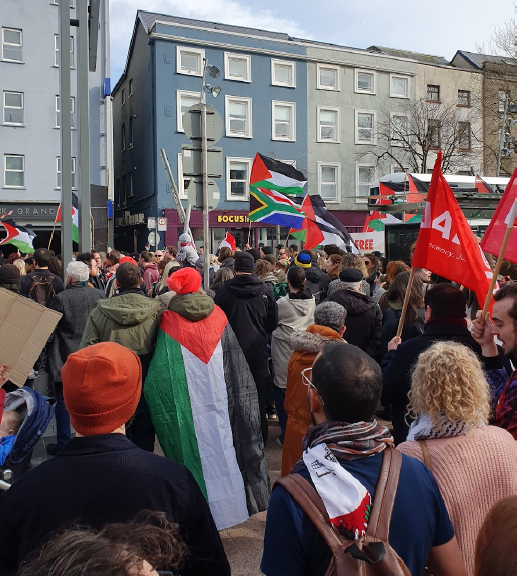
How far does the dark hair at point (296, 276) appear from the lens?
5720mm

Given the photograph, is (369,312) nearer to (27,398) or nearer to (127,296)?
(127,296)

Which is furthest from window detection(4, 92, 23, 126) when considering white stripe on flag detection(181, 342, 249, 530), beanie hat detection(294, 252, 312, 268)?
white stripe on flag detection(181, 342, 249, 530)

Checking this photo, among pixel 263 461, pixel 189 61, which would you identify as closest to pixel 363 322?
pixel 263 461

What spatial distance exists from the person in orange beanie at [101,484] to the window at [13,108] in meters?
28.3

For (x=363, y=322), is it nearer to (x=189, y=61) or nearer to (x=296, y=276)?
(x=296, y=276)

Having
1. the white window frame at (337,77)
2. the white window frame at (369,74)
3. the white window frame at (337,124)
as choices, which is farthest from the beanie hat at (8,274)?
the white window frame at (369,74)

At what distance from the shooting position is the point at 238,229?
30.2m

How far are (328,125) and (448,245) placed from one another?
29.0m

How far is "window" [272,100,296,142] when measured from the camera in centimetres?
3073

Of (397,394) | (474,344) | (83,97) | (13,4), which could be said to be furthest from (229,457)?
(13,4)

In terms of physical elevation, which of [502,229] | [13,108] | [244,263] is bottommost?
[244,263]

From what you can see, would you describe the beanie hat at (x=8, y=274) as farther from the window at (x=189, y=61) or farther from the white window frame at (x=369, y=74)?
the white window frame at (x=369, y=74)

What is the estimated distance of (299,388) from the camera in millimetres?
4023

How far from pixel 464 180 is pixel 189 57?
1781 cm
